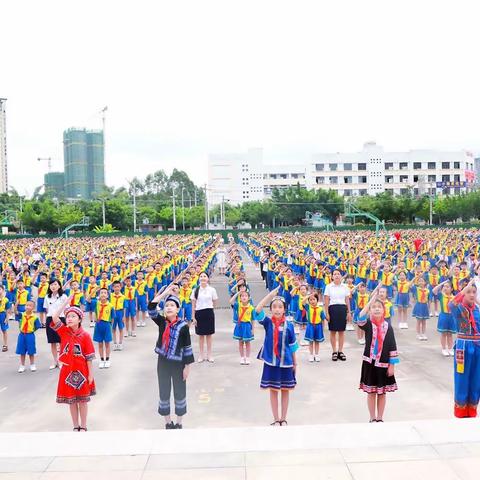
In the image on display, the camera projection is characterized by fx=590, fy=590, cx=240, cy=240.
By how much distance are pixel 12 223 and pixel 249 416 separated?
224ft

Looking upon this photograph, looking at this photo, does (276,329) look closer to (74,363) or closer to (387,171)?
(74,363)

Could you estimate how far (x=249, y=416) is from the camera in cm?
673

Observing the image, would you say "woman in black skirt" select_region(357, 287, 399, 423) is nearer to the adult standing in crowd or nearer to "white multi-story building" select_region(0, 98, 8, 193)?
the adult standing in crowd

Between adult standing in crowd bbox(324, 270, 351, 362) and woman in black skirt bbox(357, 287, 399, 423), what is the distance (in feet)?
11.3

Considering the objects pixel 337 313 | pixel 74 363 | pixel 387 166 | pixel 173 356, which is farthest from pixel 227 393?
pixel 387 166

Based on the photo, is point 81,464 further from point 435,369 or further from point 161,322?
→ point 435,369

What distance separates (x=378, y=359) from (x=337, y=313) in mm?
3689

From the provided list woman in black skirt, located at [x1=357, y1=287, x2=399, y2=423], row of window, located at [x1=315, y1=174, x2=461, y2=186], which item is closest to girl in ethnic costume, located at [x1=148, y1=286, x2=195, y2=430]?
woman in black skirt, located at [x1=357, y1=287, x2=399, y2=423]

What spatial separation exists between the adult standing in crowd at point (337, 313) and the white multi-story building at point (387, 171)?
8663 centimetres

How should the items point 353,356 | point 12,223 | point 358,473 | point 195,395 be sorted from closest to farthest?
point 358,473 → point 195,395 → point 353,356 → point 12,223

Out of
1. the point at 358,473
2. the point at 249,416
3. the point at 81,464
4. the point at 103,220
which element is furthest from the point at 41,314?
the point at 103,220

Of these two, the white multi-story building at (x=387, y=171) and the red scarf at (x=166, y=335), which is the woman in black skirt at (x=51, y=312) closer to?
the red scarf at (x=166, y=335)

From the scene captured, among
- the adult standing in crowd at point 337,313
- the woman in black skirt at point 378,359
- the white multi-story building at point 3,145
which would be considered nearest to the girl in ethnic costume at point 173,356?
the woman in black skirt at point 378,359

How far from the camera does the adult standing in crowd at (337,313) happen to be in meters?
9.41
